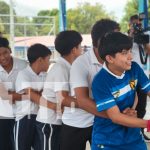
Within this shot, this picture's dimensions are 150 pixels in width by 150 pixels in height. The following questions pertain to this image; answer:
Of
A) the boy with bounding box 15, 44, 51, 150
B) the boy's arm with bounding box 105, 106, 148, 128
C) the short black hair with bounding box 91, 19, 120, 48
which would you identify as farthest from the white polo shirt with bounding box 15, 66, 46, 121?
the boy's arm with bounding box 105, 106, 148, 128

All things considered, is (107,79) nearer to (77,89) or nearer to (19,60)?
(77,89)

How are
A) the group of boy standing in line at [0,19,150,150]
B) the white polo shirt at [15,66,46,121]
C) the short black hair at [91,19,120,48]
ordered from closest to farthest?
the group of boy standing in line at [0,19,150,150], the short black hair at [91,19,120,48], the white polo shirt at [15,66,46,121]

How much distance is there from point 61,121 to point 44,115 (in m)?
0.12

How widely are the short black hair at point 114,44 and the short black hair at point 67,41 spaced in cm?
73

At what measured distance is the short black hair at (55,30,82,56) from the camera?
239 centimetres

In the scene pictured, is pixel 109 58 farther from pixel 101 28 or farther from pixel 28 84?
pixel 28 84

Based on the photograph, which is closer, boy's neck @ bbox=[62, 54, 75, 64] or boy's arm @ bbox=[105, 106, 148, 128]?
boy's arm @ bbox=[105, 106, 148, 128]

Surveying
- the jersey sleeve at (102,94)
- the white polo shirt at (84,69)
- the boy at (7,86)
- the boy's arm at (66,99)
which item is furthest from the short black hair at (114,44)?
the boy at (7,86)

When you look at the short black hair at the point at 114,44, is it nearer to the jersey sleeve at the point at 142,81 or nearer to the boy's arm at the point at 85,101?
the jersey sleeve at the point at 142,81

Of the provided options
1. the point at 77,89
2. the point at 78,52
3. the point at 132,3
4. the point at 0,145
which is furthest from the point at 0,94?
the point at 132,3

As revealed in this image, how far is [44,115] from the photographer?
252 cm

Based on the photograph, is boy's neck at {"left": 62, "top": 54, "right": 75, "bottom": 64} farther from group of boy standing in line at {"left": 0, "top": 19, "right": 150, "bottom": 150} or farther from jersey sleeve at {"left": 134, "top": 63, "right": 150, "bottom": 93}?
jersey sleeve at {"left": 134, "top": 63, "right": 150, "bottom": 93}

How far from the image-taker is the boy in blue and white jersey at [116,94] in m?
1.62

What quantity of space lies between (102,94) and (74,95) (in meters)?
0.66
